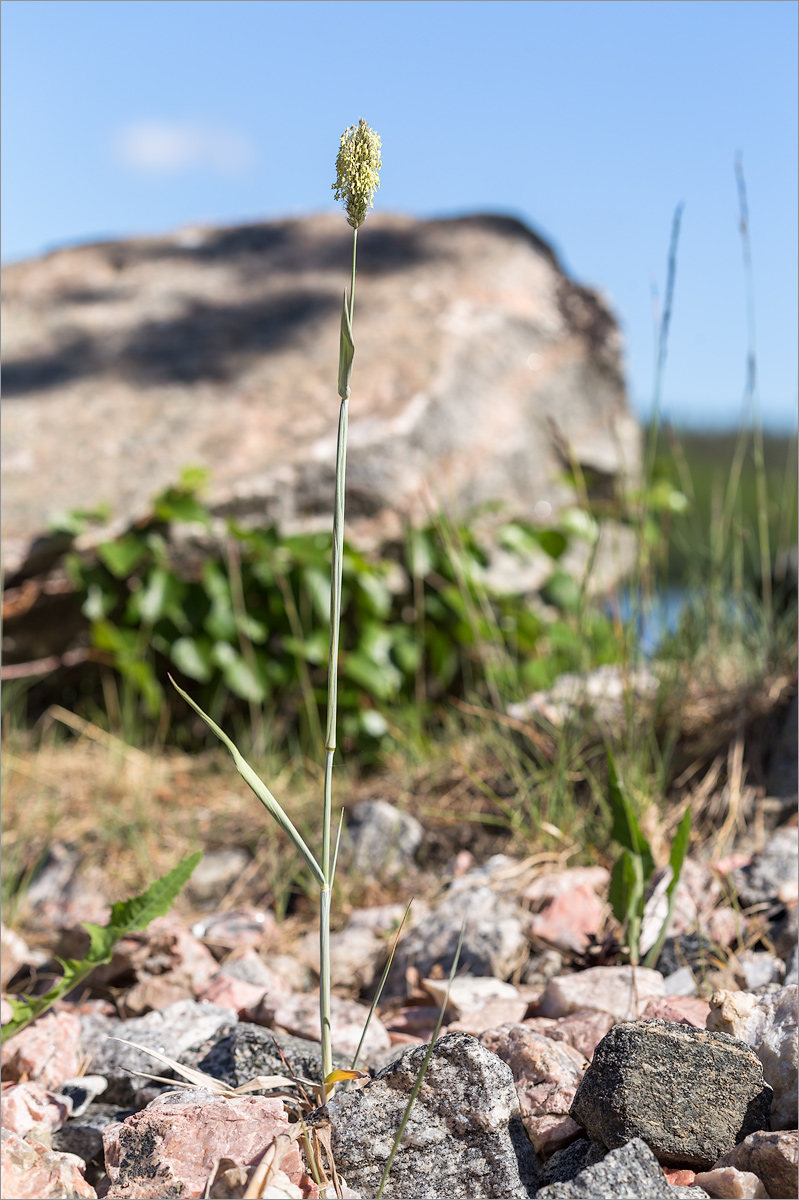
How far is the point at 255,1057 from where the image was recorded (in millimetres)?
1021

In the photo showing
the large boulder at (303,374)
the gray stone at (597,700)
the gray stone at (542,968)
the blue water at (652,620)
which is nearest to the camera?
the gray stone at (542,968)

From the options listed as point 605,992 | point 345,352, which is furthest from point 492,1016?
point 345,352

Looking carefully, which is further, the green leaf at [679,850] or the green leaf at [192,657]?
the green leaf at [192,657]

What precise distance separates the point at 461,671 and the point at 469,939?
4.42 ft

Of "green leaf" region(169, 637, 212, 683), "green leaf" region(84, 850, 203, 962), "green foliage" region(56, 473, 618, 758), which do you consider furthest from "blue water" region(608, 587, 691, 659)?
"green leaf" region(169, 637, 212, 683)

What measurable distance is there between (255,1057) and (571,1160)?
36 cm

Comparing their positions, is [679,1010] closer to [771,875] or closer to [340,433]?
[771,875]

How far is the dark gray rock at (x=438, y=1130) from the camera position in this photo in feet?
2.65

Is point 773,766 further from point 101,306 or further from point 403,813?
point 101,306

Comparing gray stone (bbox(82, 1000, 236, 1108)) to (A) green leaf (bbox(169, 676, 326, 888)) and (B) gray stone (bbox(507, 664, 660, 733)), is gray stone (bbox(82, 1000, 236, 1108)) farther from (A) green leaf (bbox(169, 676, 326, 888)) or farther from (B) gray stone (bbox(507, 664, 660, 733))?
(B) gray stone (bbox(507, 664, 660, 733))

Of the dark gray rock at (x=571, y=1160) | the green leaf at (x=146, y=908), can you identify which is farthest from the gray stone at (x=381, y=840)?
the dark gray rock at (x=571, y=1160)

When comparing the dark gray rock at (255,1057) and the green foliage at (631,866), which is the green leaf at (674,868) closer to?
the green foliage at (631,866)

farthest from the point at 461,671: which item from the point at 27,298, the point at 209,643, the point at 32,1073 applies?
the point at 27,298

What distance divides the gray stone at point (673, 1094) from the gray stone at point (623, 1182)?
0.11ft
